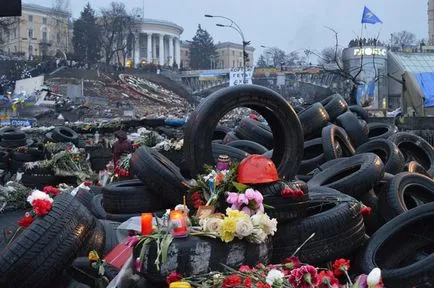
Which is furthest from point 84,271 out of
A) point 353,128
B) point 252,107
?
point 353,128

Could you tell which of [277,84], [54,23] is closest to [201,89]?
[277,84]

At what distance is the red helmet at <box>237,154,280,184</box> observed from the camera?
512 centimetres

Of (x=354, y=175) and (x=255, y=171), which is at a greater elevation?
(x=255, y=171)

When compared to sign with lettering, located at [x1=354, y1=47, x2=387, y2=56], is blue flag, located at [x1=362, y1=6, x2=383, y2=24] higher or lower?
higher

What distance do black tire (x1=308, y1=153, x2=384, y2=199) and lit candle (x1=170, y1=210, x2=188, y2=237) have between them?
3808mm

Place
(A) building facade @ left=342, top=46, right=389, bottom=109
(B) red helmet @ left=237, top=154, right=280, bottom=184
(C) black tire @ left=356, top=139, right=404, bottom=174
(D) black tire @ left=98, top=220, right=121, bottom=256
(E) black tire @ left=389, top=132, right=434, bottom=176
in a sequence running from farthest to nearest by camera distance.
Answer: (A) building facade @ left=342, top=46, right=389, bottom=109
(E) black tire @ left=389, top=132, right=434, bottom=176
(C) black tire @ left=356, top=139, right=404, bottom=174
(D) black tire @ left=98, top=220, right=121, bottom=256
(B) red helmet @ left=237, top=154, right=280, bottom=184

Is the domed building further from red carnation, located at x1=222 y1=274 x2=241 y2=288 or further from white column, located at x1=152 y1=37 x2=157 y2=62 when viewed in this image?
red carnation, located at x1=222 y1=274 x2=241 y2=288

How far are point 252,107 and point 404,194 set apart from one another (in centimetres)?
293

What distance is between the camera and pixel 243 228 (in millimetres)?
4242

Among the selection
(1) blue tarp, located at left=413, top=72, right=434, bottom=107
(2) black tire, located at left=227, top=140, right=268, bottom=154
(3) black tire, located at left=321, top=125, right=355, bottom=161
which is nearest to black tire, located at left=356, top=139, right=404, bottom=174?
(3) black tire, located at left=321, top=125, right=355, bottom=161

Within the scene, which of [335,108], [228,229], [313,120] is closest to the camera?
[228,229]

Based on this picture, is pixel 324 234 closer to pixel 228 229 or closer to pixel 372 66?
pixel 228 229

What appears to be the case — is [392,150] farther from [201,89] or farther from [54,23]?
[54,23]

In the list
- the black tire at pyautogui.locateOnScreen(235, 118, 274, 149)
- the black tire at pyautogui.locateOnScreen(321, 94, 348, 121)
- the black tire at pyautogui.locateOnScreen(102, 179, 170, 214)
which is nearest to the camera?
the black tire at pyautogui.locateOnScreen(102, 179, 170, 214)
